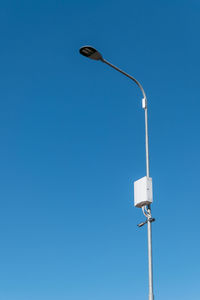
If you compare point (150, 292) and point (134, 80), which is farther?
point (134, 80)

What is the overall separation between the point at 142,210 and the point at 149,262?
52.9 inches

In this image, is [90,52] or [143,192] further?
[90,52]

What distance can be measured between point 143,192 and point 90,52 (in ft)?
15.1

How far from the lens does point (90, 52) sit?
503 inches

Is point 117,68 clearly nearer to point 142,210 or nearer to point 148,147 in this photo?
point 148,147

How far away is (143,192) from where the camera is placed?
1105 cm

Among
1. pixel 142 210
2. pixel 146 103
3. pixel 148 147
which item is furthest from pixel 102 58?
pixel 142 210

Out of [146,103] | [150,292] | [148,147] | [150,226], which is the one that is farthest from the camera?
[146,103]

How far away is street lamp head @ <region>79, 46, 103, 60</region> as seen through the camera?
12688mm

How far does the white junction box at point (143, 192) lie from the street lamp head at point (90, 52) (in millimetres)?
4093

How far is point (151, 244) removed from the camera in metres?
10.8

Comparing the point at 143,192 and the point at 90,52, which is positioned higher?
the point at 90,52

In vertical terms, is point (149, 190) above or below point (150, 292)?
above

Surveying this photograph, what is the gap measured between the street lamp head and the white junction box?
409cm
